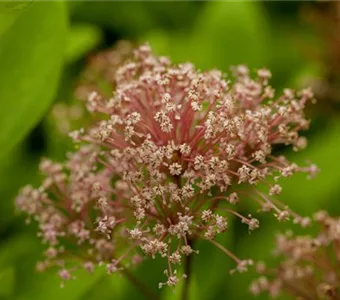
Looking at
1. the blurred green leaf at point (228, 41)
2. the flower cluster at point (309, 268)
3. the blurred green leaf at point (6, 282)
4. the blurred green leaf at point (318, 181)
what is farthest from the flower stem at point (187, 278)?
the blurred green leaf at point (228, 41)

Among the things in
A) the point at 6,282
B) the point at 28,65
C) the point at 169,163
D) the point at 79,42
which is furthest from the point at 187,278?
the point at 79,42

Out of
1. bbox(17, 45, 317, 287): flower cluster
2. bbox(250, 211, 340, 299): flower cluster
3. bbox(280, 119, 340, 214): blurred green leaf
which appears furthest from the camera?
bbox(280, 119, 340, 214): blurred green leaf

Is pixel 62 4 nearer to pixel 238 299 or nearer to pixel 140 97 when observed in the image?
pixel 140 97

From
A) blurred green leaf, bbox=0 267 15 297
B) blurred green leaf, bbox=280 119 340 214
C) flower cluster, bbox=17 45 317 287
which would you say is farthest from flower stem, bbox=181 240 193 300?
blurred green leaf, bbox=280 119 340 214

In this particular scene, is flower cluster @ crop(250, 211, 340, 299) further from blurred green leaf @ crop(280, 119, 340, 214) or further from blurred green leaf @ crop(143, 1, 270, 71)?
blurred green leaf @ crop(143, 1, 270, 71)

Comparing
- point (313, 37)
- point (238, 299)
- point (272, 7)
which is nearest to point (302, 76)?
A: point (313, 37)

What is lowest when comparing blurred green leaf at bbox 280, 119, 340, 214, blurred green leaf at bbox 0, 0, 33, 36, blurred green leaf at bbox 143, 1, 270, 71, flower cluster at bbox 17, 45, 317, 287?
flower cluster at bbox 17, 45, 317, 287

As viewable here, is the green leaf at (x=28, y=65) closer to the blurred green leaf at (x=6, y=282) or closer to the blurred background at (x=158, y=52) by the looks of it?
the blurred background at (x=158, y=52)
